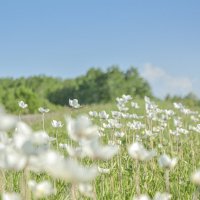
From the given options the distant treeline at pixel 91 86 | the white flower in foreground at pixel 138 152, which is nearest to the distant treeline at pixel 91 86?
the distant treeline at pixel 91 86

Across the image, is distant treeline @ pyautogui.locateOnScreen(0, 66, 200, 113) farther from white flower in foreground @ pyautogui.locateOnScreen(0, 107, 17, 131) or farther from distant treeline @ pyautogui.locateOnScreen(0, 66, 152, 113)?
white flower in foreground @ pyautogui.locateOnScreen(0, 107, 17, 131)

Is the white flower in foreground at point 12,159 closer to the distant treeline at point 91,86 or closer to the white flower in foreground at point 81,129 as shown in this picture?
the white flower in foreground at point 81,129

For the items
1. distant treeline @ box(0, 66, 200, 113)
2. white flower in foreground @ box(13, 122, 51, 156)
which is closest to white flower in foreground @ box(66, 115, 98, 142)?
white flower in foreground @ box(13, 122, 51, 156)

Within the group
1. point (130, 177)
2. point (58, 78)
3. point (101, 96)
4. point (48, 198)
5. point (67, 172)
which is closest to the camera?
point (67, 172)

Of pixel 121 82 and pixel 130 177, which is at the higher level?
pixel 130 177

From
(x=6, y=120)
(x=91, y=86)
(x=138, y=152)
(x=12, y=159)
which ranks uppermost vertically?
(x=6, y=120)

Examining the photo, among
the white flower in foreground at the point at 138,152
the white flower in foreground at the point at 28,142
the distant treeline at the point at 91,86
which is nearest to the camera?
the white flower in foreground at the point at 28,142

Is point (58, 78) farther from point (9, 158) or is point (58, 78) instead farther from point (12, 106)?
point (9, 158)

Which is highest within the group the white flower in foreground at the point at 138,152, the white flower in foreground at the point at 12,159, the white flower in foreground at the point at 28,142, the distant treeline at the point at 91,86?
the white flower in foreground at the point at 28,142

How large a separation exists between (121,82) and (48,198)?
1317 inches

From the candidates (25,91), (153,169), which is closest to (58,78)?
(25,91)

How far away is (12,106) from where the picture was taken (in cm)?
2716

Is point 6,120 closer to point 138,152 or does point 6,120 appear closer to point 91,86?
point 138,152

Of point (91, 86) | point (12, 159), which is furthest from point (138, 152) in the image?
point (91, 86)
